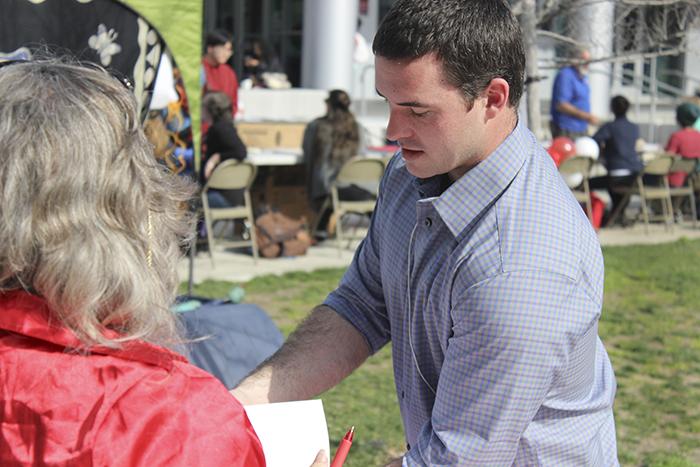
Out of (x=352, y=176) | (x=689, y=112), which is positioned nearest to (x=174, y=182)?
A: (x=352, y=176)

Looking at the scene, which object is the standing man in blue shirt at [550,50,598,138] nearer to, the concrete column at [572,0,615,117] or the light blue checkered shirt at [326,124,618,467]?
the concrete column at [572,0,615,117]

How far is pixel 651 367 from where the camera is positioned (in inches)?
256

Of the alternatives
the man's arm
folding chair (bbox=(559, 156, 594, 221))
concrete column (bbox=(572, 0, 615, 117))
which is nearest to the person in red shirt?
folding chair (bbox=(559, 156, 594, 221))

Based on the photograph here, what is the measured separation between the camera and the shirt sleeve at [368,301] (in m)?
2.33

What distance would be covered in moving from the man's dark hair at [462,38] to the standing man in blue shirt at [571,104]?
10.1 metres

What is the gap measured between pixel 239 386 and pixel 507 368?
0.67 meters

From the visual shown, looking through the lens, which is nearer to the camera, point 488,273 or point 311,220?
point 488,273

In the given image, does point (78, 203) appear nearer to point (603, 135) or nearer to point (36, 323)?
point (36, 323)

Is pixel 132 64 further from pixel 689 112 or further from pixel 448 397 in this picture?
pixel 689 112

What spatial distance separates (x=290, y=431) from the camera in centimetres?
200

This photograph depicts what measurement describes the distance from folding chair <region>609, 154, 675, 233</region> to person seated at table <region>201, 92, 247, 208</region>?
4653 mm

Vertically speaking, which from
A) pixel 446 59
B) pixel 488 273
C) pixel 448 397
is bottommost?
pixel 448 397

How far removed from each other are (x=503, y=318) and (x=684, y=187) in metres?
11.3

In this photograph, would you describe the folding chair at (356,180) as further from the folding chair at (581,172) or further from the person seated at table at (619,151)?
the person seated at table at (619,151)
